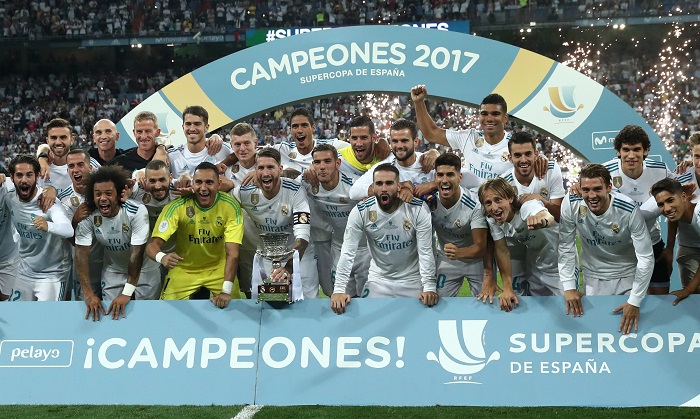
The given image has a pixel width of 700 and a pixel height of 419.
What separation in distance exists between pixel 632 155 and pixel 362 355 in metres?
2.81

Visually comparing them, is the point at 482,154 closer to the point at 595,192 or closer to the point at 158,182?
the point at 595,192

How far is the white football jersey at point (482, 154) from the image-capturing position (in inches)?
297

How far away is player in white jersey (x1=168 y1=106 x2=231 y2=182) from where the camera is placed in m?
7.88

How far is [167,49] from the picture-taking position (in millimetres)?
36688

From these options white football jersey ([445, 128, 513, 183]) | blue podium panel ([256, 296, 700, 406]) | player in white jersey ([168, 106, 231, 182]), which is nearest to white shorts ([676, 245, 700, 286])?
blue podium panel ([256, 296, 700, 406])

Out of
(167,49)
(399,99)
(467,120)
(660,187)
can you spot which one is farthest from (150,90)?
(660,187)

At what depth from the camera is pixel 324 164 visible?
7.24 meters

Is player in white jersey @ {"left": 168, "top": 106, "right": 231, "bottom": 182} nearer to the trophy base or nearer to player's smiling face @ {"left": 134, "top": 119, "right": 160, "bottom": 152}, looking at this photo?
player's smiling face @ {"left": 134, "top": 119, "right": 160, "bottom": 152}

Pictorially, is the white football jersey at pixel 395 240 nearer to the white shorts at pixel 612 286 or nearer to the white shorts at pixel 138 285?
the white shorts at pixel 612 286

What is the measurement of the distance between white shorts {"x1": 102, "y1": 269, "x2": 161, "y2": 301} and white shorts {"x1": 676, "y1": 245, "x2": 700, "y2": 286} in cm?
471

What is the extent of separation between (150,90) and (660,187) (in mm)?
31263

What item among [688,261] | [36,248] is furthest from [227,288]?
[688,261]

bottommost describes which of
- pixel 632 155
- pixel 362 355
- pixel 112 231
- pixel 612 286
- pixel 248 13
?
pixel 362 355

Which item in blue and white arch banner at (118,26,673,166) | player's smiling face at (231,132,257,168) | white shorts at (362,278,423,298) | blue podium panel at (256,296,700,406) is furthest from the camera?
blue and white arch banner at (118,26,673,166)
